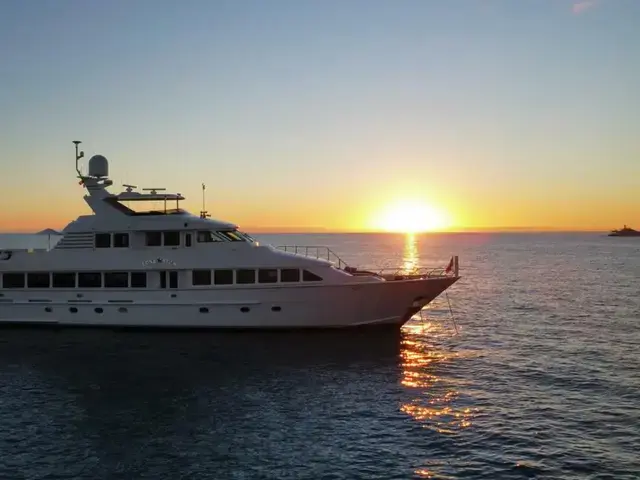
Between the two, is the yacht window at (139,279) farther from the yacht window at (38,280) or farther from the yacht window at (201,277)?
the yacht window at (38,280)

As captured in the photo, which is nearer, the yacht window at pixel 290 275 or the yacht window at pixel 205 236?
the yacht window at pixel 290 275

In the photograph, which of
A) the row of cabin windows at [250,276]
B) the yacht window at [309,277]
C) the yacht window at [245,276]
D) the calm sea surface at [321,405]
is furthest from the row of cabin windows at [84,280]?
the yacht window at [309,277]

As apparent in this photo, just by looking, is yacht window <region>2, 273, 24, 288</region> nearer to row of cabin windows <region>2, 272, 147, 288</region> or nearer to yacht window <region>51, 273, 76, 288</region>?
row of cabin windows <region>2, 272, 147, 288</region>

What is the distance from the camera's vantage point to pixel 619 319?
33625 mm

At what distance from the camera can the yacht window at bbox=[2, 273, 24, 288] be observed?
27969mm

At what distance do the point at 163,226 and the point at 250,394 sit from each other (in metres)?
11.8

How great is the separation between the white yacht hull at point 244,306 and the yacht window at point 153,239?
235cm

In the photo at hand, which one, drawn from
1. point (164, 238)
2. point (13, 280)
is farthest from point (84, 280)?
point (164, 238)

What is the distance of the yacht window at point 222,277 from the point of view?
26541 mm

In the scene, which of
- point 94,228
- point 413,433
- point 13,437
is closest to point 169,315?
point 94,228

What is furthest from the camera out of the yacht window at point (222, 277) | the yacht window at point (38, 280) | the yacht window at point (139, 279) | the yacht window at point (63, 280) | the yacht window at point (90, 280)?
the yacht window at point (38, 280)

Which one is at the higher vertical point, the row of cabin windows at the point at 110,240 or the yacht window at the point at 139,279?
the row of cabin windows at the point at 110,240

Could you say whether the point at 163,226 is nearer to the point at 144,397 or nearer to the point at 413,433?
the point at 144,397

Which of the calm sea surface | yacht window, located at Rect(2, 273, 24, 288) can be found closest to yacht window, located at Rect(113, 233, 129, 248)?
the calm sea surface
